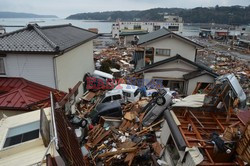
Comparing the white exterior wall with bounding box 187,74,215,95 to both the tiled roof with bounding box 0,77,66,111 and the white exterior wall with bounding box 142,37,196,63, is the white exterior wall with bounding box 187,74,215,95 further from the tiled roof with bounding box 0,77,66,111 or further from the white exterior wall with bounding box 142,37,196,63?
the tiled roof with bounding box 0,77,66,111

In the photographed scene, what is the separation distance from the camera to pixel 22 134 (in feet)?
20.1

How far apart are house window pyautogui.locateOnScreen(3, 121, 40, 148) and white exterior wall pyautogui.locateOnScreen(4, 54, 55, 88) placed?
5.84 meters

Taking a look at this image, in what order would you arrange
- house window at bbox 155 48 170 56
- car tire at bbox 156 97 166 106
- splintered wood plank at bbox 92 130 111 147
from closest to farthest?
splintered wood plank at bbox 92 130 111 147, car tire at bbox 156 97 166 106, house window at bbox 155 48 170 56

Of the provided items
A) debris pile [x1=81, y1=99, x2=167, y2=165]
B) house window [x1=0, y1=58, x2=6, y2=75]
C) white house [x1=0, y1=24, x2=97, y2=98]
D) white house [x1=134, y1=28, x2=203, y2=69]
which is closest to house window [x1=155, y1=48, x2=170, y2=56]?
white house [x1=134, y1=28, x2=203, y2=69]

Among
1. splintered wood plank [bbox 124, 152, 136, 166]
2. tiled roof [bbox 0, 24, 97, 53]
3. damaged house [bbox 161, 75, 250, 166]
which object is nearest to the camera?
damaged house [bbox 161, 75, 250, 166]

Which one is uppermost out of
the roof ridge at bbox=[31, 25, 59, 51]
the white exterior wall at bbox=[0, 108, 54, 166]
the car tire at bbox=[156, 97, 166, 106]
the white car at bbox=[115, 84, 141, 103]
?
the roof ridge at bbox=[31, 25, 59, 51]

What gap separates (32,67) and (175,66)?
13615mm

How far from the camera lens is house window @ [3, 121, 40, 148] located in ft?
19.0

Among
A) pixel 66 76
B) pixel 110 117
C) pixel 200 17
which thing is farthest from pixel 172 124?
pixel 200 17

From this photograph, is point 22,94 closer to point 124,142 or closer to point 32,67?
point 32,67

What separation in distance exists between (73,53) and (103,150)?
856 centimetres

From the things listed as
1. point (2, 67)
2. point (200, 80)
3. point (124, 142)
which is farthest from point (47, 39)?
point (200, 80)

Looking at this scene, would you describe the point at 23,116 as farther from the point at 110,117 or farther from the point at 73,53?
the point at 73,53

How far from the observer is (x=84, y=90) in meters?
19.0
